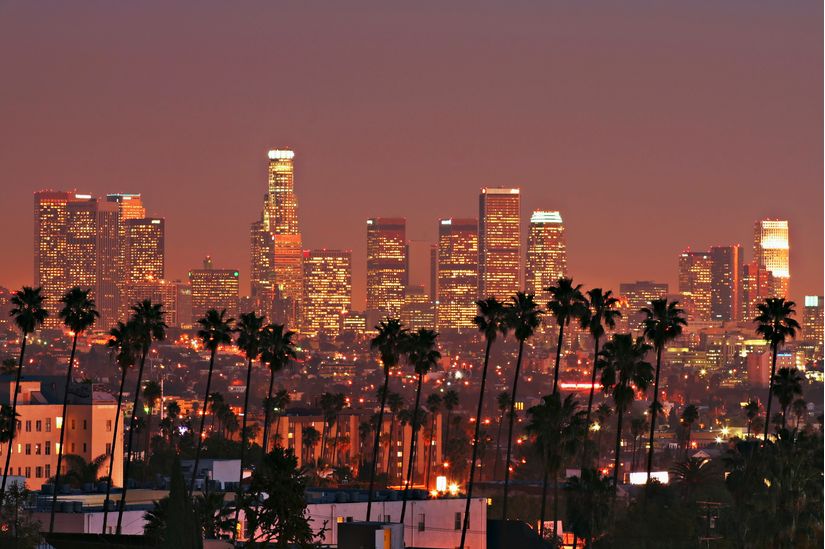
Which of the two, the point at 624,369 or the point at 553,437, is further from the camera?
the point at 553,437

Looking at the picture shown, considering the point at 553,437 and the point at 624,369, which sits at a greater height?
the point at 624,369

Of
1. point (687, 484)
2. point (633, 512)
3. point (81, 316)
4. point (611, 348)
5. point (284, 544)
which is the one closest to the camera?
point (284, 544)

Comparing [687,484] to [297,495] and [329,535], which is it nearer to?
[329,535]

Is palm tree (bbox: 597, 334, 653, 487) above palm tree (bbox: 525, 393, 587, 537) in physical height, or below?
above

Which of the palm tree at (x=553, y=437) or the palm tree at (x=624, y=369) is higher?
the palm tree at (x=624, y=369)

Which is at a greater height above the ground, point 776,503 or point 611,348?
point 611,348

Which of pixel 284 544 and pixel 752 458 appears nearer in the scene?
pixel 284 544

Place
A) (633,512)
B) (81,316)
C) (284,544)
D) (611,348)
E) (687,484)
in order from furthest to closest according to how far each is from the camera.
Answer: (687,484), (633,512), (81,316), (611,348), (284,544)

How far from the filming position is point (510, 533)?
387 feet

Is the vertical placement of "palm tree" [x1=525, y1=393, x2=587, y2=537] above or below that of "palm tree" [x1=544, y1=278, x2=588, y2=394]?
below

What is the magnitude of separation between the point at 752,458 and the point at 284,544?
65470mm

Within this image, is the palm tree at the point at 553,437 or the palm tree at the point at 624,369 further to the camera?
the palm tree at the point at 553,437

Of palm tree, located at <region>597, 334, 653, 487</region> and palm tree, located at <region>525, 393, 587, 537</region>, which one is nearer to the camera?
palm tree, located at <region>597, 334, 653, 487</region>

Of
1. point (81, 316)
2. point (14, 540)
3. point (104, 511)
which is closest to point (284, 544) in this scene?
point (14, 540)
